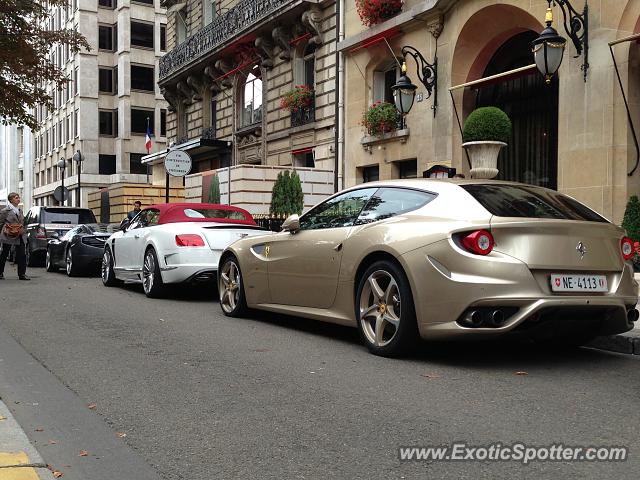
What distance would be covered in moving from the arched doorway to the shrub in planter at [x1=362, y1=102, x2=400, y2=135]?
2.52m

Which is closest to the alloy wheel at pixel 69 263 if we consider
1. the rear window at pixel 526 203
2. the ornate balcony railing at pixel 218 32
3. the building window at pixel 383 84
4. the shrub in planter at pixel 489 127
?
the shrub in planter at pixel 489 127

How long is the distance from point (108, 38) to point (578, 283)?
180 feet

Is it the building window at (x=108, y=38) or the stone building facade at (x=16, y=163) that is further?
the stone building facade at (x=16, y=163)

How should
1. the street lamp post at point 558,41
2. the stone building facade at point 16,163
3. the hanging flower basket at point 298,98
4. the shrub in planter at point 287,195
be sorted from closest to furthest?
the street lamp post at point 558,41, the shrub in planter at point 287,195, the hanging flower basket at point 298,98, the stone building facade at point 16,163

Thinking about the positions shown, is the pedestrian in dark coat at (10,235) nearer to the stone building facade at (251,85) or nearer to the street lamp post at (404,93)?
the stone building facade at (251,85)

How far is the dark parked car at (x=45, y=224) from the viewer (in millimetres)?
18750

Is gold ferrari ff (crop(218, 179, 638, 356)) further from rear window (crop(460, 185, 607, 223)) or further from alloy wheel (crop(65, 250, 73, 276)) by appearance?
alloy wheel (crop(65, 250, 73, 276))

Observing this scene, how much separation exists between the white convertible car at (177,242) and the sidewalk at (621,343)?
5183mm

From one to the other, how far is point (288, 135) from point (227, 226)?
13.8 meters

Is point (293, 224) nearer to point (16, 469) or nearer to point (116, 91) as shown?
point (16, 469)

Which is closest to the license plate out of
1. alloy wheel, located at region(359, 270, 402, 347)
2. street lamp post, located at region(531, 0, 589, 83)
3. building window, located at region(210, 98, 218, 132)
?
alloy wheel, located at region(359, 270, 402, 347)

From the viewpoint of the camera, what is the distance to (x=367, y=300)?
19.9ft

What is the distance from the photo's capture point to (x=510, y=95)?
15992mm

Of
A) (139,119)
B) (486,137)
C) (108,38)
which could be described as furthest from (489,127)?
(108,38)
